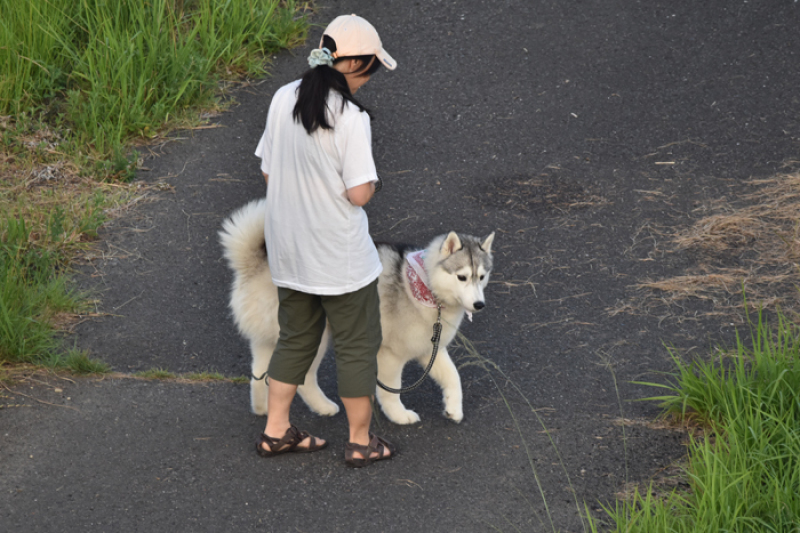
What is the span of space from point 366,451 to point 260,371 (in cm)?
75

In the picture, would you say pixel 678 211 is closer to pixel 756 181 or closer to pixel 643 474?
pixel 756 181

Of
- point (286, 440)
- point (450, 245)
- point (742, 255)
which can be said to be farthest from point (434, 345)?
point (742, 255)

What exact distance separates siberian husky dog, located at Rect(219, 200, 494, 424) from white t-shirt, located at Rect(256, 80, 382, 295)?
44 centimetres

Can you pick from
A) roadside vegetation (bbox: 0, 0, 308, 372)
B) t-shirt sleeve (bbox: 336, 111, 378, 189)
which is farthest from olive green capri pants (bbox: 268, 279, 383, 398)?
roadside vegetation (bbox: 0, 0, 308, 372)

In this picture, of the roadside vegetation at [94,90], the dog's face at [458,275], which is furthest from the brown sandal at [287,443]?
the roadside vegetation at [94,90]

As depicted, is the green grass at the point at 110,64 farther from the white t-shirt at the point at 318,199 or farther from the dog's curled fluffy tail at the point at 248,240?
the white t-shirt at the point at 318,199

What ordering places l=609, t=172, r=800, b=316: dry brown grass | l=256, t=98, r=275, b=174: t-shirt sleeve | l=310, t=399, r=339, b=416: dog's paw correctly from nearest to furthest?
l=256, t=98, r=275, b=174: t-shirt sleeve, l=310, t=399, r=339, b=416: dog's paw, l=609, t=172, r=800, b=316: dry brown grass

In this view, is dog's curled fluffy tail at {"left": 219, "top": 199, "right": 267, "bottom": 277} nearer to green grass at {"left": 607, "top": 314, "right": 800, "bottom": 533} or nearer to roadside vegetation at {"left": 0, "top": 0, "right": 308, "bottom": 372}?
green grass at {"left": 607, "top": 314, "right": 800, "bottom": 533}

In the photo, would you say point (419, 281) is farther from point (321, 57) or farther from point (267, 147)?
point (321, 57)

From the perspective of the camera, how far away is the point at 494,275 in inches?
230

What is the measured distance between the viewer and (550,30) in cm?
876

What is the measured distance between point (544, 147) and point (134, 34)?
422 centimetres

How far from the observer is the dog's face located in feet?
12.9

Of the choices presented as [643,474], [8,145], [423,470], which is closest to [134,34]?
[8,145]
